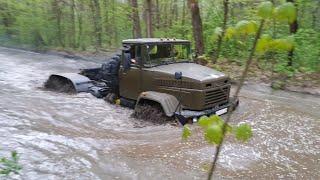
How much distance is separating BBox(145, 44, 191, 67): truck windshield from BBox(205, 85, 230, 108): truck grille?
1291mm

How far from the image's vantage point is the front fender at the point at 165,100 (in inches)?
331

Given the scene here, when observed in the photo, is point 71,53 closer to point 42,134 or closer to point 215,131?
point 42,134

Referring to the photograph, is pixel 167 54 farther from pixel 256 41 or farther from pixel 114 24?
pixel 114 24

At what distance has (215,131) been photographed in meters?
2.24

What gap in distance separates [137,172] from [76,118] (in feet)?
11.9

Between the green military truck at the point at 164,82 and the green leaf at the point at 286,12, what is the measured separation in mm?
6203

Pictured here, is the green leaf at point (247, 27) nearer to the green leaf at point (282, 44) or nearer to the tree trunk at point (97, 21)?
the green leaf at point (282, 44)

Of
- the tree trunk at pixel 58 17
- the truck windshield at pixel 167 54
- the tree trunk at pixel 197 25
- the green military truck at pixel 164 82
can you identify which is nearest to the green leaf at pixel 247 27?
the green military truck at pixel 164 82

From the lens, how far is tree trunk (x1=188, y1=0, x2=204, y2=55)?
53.7 ft

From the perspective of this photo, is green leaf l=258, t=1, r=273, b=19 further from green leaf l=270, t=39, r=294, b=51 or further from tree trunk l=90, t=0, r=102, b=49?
tree trunk l=90, t=0, r=102, b=49

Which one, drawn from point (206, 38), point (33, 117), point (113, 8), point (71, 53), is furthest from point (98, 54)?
point (33, 117)

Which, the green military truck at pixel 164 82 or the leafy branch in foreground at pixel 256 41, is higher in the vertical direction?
the leafy branch in foreground at pixel 256 41

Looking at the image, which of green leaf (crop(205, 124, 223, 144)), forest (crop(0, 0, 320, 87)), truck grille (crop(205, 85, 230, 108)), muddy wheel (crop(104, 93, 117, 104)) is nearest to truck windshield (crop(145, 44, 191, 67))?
truck grille (crop(205, 85, 230, 108))

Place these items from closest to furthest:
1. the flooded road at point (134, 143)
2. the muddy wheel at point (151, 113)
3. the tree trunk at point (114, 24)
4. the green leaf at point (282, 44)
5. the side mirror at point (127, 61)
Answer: the green leaf at point (282, 44) < the flooded road at point (134, 143) < the muddy wheel at point (151, 113) < the side mirror at point (127, 61) < the tree trunk at point (114, 24)
